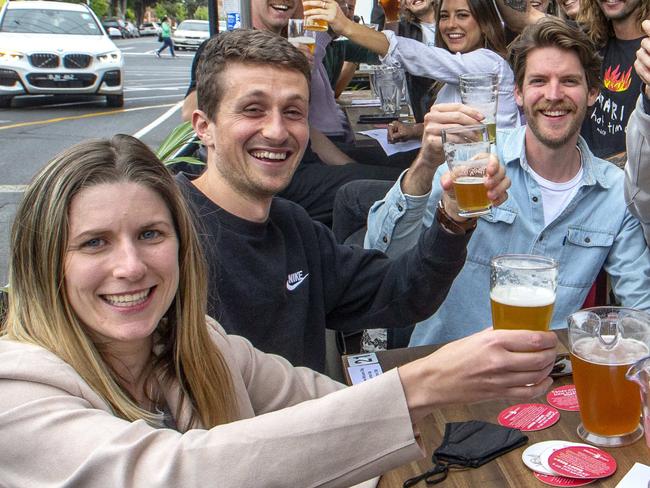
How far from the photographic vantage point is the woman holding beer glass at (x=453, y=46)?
322 cm

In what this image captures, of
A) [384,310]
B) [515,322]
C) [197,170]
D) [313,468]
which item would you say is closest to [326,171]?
[197,170]

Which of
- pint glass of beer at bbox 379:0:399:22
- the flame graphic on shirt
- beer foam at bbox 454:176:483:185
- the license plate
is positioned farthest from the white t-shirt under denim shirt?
the license plate

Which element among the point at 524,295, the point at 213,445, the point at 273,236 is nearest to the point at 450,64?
the point at 273,236

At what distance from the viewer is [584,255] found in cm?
231

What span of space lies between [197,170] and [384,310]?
1064 millimetres

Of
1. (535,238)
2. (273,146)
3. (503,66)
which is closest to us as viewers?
(273,146)

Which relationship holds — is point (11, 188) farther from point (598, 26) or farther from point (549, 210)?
point (549, 210)

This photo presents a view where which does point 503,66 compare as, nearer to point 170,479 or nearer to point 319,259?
point 319,259

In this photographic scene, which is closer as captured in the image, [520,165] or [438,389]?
[438,389]

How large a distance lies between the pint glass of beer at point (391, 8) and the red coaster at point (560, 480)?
4.16 m

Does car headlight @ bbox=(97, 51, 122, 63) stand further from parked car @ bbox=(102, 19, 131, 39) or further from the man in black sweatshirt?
parked car @ bbox=(102, 19, 131, 39)

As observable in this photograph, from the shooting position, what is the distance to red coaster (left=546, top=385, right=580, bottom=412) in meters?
1.58

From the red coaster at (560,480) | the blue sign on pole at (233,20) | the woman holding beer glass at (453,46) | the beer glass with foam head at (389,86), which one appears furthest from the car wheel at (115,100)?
the red coaster at (560,480)

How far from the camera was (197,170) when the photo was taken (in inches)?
113
